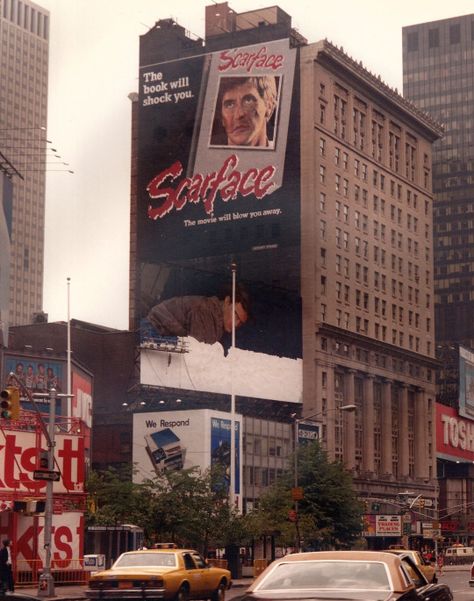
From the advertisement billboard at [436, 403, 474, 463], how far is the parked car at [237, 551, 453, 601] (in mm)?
148179

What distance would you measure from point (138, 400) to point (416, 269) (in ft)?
172

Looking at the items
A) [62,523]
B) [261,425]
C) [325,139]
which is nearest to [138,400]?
[261,425]

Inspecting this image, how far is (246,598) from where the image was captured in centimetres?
1298

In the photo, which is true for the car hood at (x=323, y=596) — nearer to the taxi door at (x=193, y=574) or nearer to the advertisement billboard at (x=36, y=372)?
the taxi door at (x=193, y=574)

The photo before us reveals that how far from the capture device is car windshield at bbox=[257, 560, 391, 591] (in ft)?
43.8

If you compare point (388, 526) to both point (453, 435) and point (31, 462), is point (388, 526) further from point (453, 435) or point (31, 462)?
point (31, 462)

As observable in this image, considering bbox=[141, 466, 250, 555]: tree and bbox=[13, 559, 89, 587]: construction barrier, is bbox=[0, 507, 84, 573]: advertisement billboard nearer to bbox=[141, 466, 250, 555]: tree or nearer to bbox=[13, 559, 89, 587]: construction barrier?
bbox=[13, 559, 89, 587]: construction barrier

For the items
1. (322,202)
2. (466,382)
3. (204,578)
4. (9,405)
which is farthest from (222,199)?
(204,578)

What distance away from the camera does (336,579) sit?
13422 millimetres

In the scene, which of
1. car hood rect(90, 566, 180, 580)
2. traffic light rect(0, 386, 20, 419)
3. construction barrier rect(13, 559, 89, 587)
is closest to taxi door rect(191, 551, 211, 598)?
car hood rect(90, 566, 180, 580)

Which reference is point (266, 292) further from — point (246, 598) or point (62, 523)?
point (246, 598)

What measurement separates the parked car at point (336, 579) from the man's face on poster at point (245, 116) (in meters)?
123

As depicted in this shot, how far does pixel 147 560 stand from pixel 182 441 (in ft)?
249

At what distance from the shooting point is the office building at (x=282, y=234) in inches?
5108
